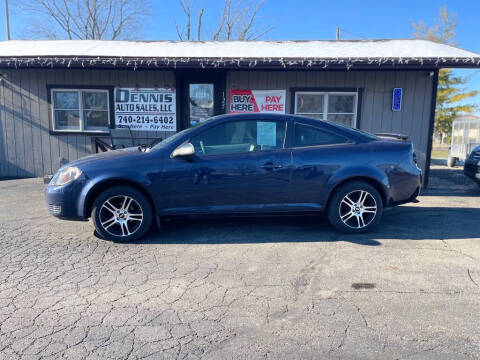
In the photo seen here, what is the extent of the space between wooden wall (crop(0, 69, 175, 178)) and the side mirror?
498 cm

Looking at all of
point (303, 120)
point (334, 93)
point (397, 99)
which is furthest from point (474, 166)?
point (303, 120)

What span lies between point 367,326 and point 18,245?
4.01 m

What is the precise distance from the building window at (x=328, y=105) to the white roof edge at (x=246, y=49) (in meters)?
0.99

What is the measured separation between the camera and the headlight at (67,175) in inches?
165

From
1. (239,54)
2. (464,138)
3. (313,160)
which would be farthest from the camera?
(464,138)

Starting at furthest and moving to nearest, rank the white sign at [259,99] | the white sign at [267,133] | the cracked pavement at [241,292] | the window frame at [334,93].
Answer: the white sign at [259,99], the window frame at [334,93], the white sign at [267,133], the cracked pavement at [241,292]

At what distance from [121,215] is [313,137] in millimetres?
2668

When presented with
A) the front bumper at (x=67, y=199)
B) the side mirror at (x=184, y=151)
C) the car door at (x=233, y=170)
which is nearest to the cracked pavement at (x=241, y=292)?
the front bumper at (x=67, y=199)

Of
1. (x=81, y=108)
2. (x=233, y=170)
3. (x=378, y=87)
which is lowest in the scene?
(x=233, y=170)

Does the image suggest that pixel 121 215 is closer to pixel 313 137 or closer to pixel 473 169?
pixel 313 137

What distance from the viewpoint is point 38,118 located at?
8.96 m

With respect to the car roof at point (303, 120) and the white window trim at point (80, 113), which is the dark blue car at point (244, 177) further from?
the white window trim at point (80, 113)

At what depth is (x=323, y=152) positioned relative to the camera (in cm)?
446

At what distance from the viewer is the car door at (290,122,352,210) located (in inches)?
174
